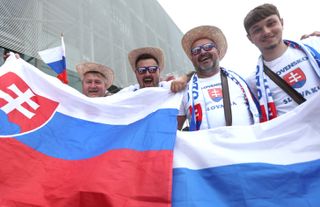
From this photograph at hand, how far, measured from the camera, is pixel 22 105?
208cm

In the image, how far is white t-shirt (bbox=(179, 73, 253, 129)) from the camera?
2125 millimetres

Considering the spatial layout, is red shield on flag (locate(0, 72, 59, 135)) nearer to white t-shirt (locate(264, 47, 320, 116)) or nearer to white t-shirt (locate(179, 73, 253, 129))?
white t-shirt (locate(179, 73, 253, 129))

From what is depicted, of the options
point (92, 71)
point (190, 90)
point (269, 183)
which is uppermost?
point (92, 71)

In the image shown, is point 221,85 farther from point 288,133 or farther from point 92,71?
point 92,71

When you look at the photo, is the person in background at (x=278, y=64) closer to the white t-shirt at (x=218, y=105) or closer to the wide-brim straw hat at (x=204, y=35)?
the white t-shirt at (x=218, y=105)

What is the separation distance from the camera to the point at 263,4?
2197 millimetres

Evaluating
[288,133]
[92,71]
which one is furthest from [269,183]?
[92,71]

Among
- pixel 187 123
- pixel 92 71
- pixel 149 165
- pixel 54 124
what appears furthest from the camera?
pixel 92 71

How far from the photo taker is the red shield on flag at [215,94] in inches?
87.3

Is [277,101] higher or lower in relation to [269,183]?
higher

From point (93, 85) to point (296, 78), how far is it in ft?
6.02

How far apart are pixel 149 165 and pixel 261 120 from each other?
91 cm

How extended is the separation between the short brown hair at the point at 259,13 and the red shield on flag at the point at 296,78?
431mm

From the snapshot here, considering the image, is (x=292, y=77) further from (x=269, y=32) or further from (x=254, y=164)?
(x=254, y=164)
